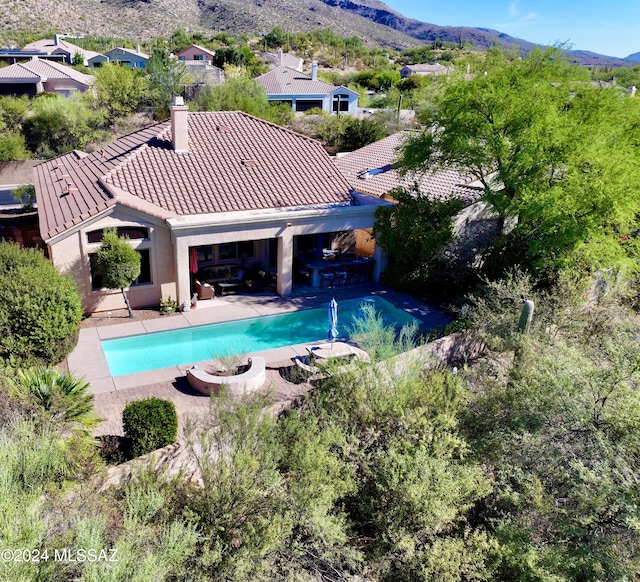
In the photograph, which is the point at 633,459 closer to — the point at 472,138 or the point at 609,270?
the point at 609,270

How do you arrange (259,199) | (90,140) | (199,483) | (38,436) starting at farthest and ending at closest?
(90,140)
(259,199)
(199,483)
(38,436)

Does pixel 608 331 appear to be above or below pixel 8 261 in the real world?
below


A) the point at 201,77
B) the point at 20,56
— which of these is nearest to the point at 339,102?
the point at 201,77

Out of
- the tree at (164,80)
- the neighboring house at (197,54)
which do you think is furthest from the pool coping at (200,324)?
the neighboring house at (197,54)

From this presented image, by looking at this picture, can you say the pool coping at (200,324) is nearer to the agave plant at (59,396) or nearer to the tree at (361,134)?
the agave plant at (59,396)

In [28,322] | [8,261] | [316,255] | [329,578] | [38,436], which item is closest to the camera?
[329,578]

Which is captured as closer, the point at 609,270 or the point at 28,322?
the point at 28,322

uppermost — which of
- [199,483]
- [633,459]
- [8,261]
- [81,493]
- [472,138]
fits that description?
[472,138]

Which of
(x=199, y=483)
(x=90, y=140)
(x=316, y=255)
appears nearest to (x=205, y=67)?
(x=90, y=140)
